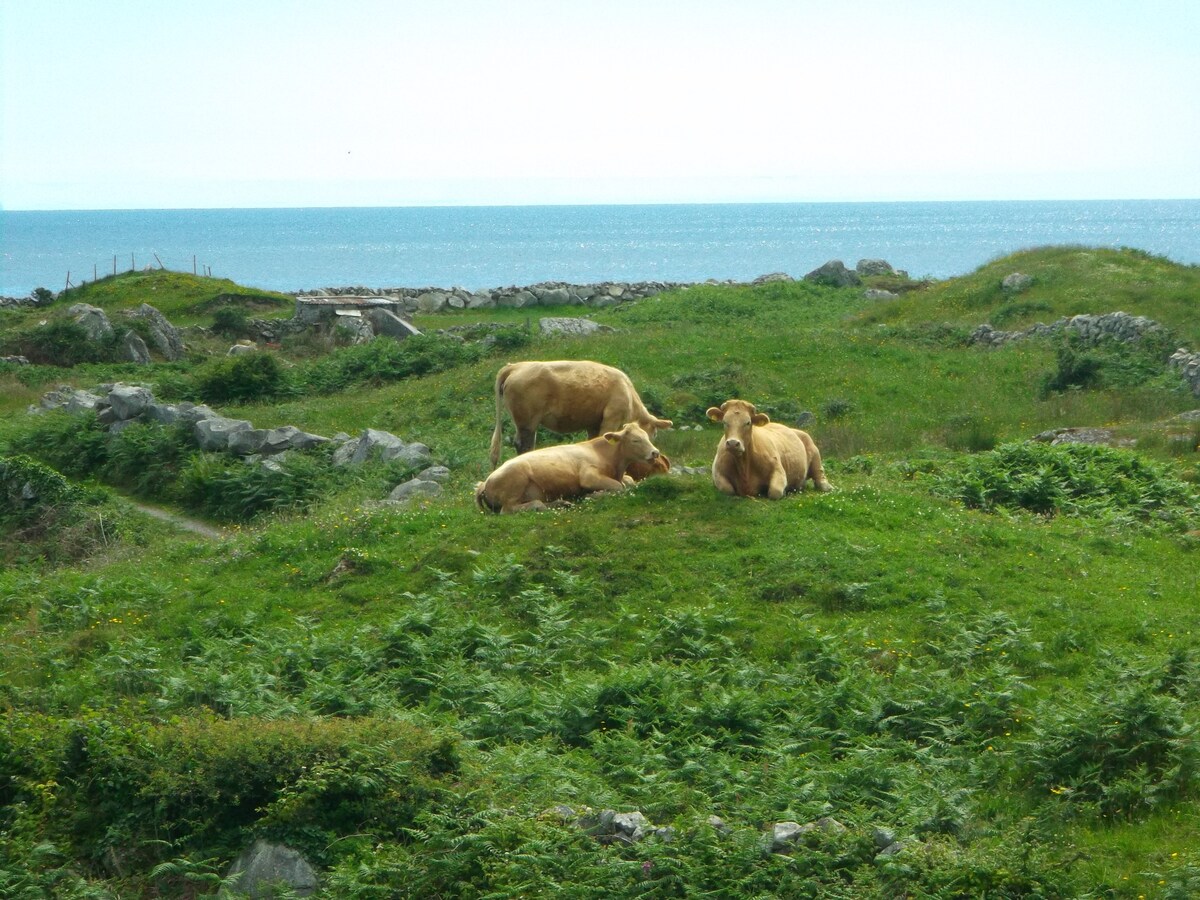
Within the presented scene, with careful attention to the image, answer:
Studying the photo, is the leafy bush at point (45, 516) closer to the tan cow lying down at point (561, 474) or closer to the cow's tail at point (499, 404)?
the cow's tail at point (499, 404)

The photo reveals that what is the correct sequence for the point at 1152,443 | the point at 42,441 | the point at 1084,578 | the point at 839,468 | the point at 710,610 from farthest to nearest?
the point at 42,441, the point at 1152,443, the point at 839,468, the point at 1084,578, the point at 710,610

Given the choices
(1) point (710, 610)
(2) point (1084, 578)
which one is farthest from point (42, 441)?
(2) point (1084, 578)

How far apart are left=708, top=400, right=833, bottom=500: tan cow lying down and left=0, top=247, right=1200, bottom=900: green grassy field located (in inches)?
15.9

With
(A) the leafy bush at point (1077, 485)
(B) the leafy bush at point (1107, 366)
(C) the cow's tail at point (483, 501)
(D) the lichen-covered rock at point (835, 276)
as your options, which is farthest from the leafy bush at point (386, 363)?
(D) the lichen-covered rock at point (835, 276)

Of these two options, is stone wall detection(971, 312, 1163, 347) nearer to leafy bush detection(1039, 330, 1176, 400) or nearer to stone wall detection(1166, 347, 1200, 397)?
leafy bush detection(1039, 330, 1176, 400)

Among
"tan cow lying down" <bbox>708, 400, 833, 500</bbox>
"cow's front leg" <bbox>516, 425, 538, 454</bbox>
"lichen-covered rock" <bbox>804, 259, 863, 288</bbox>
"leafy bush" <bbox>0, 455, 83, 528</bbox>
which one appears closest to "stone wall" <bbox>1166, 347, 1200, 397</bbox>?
"tan cow lying down" <bbox>708, 400, 833, 500</bbox>

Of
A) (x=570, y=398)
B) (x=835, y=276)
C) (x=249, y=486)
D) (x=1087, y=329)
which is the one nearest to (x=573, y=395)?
(x=570, y=398)

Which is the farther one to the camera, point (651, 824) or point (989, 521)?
point (989, 521)

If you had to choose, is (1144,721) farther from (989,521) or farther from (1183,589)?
(989,521)

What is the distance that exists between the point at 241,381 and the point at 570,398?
16.3 meters

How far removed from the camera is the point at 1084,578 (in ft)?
50.5

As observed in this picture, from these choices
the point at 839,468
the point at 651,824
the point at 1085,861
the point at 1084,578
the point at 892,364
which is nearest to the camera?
the point at 1085,861

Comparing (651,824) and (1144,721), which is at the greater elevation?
(1144,721)

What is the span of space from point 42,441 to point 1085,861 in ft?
83.6
